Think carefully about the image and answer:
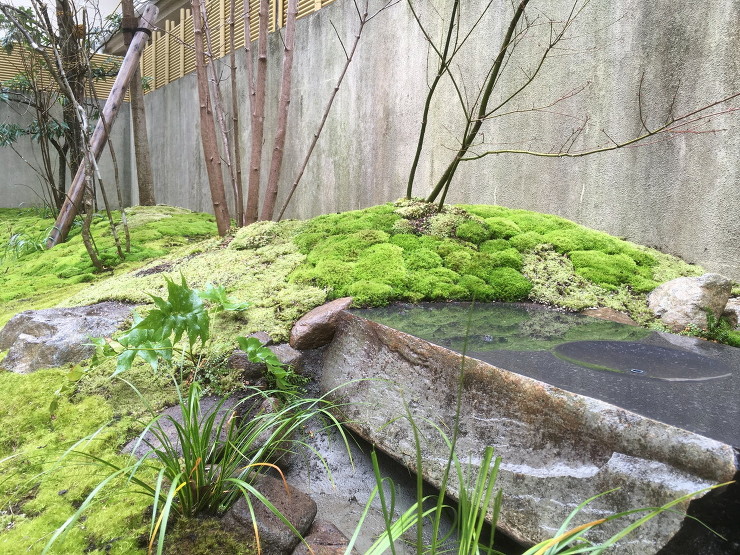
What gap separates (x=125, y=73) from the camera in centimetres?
682

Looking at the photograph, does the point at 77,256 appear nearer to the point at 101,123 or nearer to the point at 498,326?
the point at 101,123

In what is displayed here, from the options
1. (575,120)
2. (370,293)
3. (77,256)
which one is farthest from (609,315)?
(77,256)

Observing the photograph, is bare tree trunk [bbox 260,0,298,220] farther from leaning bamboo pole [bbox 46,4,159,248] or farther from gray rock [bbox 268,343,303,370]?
gray rock [bbox 268,343,303,370]

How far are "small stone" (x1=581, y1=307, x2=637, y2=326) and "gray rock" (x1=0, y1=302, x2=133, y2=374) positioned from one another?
2.67 metres

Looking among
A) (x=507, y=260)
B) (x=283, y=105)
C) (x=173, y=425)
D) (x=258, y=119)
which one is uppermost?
(x=283, y=105)

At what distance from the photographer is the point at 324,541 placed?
1863 mm

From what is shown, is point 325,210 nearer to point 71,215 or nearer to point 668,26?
point 71,215

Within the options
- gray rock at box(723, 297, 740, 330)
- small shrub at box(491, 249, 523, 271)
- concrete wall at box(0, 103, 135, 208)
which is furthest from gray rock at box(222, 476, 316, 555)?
concrete wall at box(0, 103, 135, 208)

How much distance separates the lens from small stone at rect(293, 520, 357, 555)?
1.80m

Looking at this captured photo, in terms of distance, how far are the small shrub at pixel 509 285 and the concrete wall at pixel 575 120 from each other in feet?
4.49

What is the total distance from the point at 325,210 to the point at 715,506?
251 inches

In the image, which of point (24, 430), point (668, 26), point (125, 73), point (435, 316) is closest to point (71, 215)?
Answer: point (125, 73)

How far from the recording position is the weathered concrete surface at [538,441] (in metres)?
1.49

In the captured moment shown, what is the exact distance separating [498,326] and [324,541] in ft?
4.31
